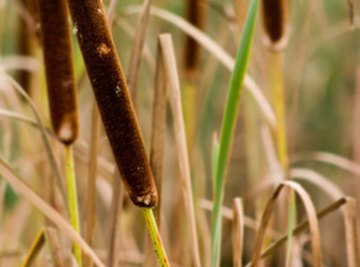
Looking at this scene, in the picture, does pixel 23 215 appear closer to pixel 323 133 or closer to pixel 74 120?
pixel 74 120

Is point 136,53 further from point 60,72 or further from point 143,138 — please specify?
point 143,138

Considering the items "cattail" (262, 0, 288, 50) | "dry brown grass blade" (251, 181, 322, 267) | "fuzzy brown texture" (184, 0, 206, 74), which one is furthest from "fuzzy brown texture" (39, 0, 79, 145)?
"fuzzy brown texture" (184, 0, 206, 74)

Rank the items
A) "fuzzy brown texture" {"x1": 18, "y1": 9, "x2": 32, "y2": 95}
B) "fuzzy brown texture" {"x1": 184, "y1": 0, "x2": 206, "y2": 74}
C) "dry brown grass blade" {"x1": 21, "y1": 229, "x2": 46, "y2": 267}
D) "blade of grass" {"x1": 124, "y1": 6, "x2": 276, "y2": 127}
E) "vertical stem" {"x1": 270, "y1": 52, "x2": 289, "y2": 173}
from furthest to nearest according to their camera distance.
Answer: "fuzzy brown texture" {"x1": 18, "y1": 9, "x2": 32, "y2": 95} → "fuzzy brown texture" {"x1": 184, "y1": 0, "x2": 206, "y2": 74} → "vertical stem" {"x1": 270, "y1": 52, "x2": 289, "y2": 173} → "blade of grass" {"x1": 124, "y1": 6, "x2": 276, "y2": 127} → "dry brown grass blade" {"x1": 21, "y1": 229, "x2": 46, "y2": 267}

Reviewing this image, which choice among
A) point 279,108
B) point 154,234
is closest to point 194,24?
point 279,108

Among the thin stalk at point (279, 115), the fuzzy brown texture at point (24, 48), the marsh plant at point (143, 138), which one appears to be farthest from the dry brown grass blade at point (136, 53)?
the fuzzy brown texture at point (24, 48)

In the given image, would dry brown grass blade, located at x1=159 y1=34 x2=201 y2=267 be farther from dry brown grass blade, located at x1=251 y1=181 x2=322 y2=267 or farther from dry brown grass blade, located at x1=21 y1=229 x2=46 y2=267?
dry brown grass blade, located at x1=21 y1=229 x2=46 y2=267

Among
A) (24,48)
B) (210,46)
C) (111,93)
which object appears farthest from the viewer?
(24,48)

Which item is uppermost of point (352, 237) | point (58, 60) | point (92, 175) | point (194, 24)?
point (194, 24)
